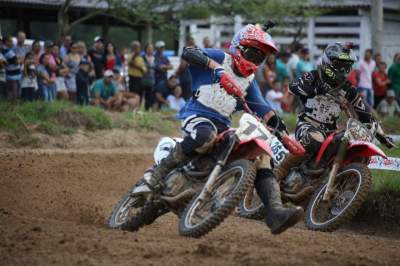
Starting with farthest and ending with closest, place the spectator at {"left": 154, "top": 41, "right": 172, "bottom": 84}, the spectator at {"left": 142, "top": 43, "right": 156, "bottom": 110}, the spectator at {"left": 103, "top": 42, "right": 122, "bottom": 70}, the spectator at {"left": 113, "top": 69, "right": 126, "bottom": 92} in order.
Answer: the spectator at {"left": 154, "top": 41, "right": 172, "bottom": 84} < the spectator at {"left": 142, "top": 43, "right": 156, "bottom": 110} < the spectator at {"left": 103, "top": 42, "right": 122, "bottom": 70} < the spectator at {"left": 113, "top": 69, "right": 126, "bottom": 92}

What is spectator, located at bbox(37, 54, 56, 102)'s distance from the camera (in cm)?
1762

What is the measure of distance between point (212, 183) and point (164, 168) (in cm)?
77

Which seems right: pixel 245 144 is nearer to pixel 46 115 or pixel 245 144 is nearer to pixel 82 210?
pixel 82 210

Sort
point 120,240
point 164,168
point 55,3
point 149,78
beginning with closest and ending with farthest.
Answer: point 120,240
point 164,168
point 149,78
point 55,3

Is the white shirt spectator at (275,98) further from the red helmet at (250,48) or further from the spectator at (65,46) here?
the red helmet at (250,48)

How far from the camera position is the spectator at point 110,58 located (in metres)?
19.6

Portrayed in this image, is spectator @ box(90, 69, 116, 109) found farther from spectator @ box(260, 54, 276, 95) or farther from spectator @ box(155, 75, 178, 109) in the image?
spectator @ box(260, 54, 276, 95)

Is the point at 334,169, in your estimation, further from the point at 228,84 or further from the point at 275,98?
the point at 275,98

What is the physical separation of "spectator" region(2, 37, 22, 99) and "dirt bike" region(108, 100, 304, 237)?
9146mm

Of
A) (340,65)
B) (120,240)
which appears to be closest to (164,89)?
(340,65)

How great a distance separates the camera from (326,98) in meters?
10.4

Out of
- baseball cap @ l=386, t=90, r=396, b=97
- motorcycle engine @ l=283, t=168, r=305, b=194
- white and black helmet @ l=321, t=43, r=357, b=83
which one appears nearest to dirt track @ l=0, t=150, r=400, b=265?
motorcycle engine @ l=283, t=168, r=305, b=194

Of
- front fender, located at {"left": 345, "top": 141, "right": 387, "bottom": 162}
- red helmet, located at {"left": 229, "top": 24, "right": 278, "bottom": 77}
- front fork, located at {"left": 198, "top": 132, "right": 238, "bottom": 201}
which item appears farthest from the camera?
front fender, located at {"left": 345, "top": 141, "right": 387, "bottom": 162}

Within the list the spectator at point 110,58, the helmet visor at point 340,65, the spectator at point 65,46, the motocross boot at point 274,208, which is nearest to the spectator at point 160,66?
the spectator at point 110,58
